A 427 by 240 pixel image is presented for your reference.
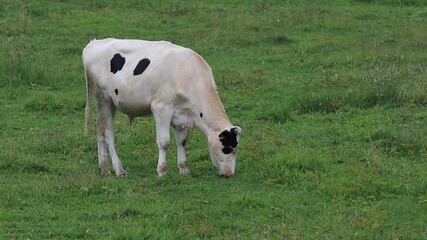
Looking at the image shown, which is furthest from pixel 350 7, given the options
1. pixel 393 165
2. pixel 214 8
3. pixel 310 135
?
pixel 393 165

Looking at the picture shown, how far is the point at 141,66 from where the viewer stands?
12336mm

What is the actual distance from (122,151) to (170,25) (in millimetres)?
9080

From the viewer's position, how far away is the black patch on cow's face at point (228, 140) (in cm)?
1192

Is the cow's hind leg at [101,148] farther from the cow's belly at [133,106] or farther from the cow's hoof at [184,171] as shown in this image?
the cow's hoof at [184,171]

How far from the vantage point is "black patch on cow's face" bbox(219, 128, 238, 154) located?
39.1 feet

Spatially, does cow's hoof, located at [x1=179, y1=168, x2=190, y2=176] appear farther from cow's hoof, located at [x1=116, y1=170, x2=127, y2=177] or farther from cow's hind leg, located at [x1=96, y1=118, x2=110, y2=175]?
cow's hind leg, located at [x1=96, y1=118, x2=110, y2=175]

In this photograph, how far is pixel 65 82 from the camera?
17.7m

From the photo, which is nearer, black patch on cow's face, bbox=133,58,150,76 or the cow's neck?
the cow's neck

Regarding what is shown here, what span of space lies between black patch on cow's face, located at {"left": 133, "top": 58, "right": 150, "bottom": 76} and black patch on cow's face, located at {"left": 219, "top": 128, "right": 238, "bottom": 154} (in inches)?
48.2

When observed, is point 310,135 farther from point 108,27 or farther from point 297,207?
point 108,27

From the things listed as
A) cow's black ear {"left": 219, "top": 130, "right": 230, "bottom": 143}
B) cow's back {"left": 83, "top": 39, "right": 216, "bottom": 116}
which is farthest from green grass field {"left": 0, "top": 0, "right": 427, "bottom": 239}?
cow's back {"left": 83, "top": 39, "right": 216, "bottom": 116}

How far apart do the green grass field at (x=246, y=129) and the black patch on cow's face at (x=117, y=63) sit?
4.00 ft

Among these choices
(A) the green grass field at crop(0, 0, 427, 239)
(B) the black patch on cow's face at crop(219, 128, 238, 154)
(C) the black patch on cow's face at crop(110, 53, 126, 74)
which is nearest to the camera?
(A) the green grass field at crop(0, 0, 427, 239)

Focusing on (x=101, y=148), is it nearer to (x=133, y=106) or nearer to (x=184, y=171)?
(x=133, y=106)
